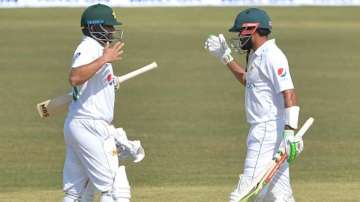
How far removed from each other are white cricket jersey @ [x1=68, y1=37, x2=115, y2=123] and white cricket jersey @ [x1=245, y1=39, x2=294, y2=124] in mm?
1135

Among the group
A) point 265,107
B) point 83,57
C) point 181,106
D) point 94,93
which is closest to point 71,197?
point 94,93

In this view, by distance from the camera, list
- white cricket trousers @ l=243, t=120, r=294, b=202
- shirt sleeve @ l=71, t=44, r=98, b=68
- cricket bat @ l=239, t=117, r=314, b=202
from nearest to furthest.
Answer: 1. shirt sleeve @ l=71, t=44, r=98, b=68
2. cricket bat @ l=239, t=117, r=314, b=202
3. white cricket trousers @ l=243, t=120, r=294, b=202

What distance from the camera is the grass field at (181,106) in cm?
1292

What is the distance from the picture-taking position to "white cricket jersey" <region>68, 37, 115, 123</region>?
848 cm

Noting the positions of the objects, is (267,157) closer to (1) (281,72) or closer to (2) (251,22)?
(1) (281,72)

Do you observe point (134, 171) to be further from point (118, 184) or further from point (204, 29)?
point (204, 29)

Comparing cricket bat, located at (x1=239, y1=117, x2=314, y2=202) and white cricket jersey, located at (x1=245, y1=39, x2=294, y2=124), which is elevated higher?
white cricket jersey, located at (x1=245, y1=39, x2=294, y2=124)

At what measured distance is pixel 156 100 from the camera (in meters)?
20.3

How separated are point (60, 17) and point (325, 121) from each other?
20899mm

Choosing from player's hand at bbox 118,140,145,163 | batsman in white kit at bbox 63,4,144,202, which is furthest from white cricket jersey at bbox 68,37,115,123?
player's hand at bbox 118,140,145,163

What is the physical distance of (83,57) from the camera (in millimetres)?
8398

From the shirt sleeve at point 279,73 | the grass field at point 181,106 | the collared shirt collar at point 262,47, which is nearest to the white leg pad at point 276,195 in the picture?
the shirt sleeve at point 279,73

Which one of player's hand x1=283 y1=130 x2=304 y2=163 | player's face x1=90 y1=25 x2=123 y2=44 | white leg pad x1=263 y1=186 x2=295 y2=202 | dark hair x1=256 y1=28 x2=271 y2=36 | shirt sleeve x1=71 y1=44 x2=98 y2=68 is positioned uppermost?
player's face x1=90 y1=25 x2=123 y2=44

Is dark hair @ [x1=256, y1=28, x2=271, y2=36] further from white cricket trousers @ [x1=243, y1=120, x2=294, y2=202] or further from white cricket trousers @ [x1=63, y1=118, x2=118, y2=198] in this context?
white cricket trousers @ [x1=63, y1=118, x2=118, y2=198]
